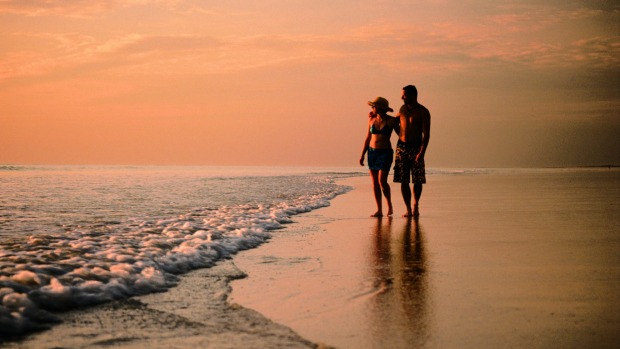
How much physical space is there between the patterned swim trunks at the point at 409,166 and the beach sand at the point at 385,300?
3234 mm

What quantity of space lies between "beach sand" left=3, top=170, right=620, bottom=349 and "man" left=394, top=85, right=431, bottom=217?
3194mm

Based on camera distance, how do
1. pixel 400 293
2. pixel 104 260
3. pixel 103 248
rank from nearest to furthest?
pixel 400 293 < pixel 104 260 < pixel 103 248

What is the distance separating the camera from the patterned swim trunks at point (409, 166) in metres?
9.75

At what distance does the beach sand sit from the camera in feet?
8.77

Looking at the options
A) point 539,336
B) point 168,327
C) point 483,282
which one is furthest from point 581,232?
point 168,327

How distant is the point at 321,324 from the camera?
2.92 meters

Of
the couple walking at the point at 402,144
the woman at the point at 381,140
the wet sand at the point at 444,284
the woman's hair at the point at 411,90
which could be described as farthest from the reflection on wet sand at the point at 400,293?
the woman's hair at the point at 411,90

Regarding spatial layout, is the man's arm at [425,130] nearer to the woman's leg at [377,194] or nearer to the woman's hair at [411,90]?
the woman's hair at [411,90]

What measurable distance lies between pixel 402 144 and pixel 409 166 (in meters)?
0.41

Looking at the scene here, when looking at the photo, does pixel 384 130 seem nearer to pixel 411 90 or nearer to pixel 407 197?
pixel 411 90

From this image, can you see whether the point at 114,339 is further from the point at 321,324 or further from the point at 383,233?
the point at 383,233

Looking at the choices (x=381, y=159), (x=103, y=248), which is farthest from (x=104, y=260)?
(x=381, y=159)

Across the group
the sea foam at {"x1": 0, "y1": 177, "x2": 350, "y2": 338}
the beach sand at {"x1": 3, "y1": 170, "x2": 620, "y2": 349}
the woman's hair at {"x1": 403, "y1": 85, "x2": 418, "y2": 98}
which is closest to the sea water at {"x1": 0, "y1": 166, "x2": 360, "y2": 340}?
the sea foam at {"x1": 0, "y1": 177, "x2": 350, "y2": 338}

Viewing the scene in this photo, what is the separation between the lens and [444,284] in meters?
3.91
